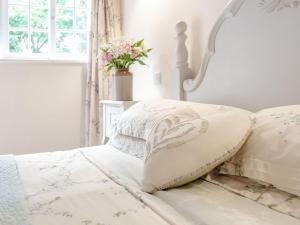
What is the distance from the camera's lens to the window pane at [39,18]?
329 centimetres

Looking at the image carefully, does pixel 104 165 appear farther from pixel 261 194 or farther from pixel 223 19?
pixel 223 19

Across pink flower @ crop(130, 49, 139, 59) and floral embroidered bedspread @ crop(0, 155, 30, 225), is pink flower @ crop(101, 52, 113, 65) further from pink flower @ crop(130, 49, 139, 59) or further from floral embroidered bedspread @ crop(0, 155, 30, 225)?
floral embroidered bedspread @ crop(0, 155, 30, 225)

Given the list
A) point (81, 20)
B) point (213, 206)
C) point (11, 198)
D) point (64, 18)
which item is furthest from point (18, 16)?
point (213, 206)

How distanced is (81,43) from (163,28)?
47.7 inches

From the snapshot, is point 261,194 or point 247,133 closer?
point 261,194

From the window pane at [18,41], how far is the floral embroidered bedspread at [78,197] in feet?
6.64

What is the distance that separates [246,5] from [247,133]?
78 centimetres

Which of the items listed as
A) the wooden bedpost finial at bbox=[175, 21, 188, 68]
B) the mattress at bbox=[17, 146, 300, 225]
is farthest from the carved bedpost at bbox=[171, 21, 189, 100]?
the mattress at bbox=[17, 146, 300, 225]

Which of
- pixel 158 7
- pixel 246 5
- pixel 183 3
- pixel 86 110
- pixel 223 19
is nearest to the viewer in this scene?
pixel 246 5

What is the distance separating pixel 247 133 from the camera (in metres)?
1.18

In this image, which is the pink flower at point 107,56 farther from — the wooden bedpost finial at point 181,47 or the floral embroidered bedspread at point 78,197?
the floral embroidered bedspread at point 78,197

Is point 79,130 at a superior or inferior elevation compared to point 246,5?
inferior

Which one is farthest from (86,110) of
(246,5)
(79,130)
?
(246,5)

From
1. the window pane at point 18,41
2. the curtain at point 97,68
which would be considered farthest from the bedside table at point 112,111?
the window pane at point 18,41
